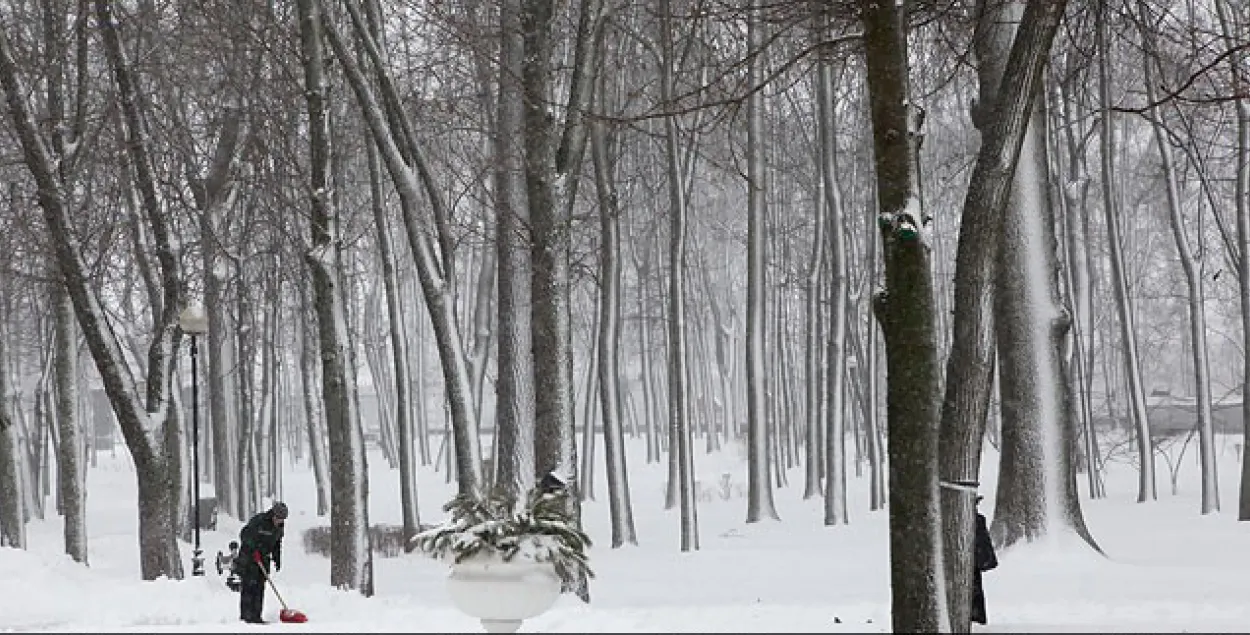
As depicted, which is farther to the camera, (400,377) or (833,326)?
(400,377)

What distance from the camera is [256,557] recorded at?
1323 centimetres

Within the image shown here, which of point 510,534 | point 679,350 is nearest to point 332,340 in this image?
point 510,534

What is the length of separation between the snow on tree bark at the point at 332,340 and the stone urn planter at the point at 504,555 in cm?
539

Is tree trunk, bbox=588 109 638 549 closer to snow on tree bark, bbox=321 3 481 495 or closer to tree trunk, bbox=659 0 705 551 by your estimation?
tree trunk, bbox=659 0 705 551

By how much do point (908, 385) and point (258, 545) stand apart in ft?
24.0

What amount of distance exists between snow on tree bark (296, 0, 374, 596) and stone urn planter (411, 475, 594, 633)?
539 centimetres

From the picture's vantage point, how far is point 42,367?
1224 inches

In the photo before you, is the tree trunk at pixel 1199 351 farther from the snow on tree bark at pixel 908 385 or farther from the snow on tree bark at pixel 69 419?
the snow on tree bark at pixel 69 419

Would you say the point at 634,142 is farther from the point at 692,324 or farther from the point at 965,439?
the point at 965,439

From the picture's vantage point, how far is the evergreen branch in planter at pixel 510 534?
9758 millimetres

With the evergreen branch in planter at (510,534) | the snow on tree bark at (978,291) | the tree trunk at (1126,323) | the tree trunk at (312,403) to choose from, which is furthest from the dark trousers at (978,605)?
the tree trunk at (312,403)

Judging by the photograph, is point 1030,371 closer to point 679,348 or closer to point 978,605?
point 978,605

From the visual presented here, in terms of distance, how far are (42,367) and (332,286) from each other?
18589 millimetres

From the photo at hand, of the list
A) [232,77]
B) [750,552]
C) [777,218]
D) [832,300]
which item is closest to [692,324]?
[777,218]
